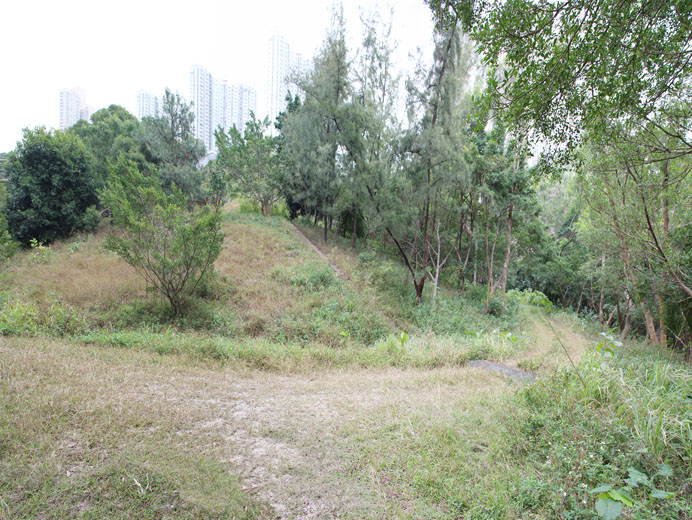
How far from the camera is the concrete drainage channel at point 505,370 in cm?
483

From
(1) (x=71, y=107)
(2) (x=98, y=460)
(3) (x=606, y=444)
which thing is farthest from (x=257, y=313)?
(1) (x=71, y=107)

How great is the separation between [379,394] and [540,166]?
4059 millimetres

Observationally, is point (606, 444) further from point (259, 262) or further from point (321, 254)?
point (321, 254)

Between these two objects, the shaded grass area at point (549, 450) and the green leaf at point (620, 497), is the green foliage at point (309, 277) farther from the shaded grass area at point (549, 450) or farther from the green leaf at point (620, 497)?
the green leaf at point (620, 497)

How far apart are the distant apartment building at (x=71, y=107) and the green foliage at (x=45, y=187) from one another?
32293mm

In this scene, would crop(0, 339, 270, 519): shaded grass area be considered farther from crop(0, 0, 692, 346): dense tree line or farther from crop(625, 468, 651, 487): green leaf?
crop(0, 0, 692, 346): dense tree line

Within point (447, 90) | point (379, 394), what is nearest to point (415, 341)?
point (379, 394)

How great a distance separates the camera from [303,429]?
131 inches

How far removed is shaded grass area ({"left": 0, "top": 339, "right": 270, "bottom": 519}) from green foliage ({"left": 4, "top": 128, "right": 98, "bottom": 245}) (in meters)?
12.0

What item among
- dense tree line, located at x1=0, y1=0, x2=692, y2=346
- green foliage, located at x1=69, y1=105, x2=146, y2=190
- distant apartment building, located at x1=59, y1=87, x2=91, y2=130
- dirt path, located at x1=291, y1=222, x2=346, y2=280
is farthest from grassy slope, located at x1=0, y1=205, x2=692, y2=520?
distant apartment building, located at x1=59, y1=87, x2=91, y2=130

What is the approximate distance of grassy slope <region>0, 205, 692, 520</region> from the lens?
227 cm

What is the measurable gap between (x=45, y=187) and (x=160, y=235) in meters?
9.82

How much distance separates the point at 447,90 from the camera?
10.4m

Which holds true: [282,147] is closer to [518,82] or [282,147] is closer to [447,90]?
[447,90]
